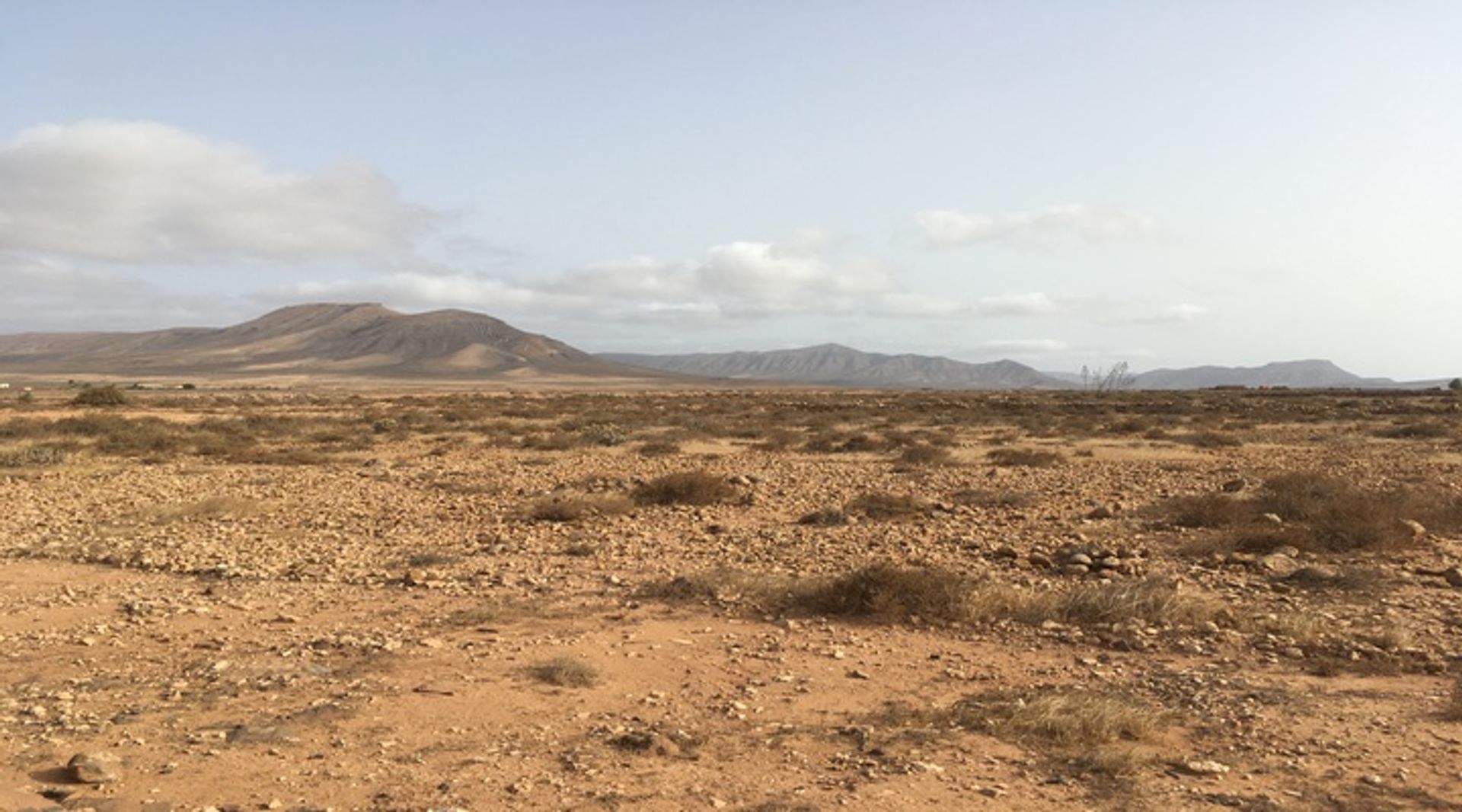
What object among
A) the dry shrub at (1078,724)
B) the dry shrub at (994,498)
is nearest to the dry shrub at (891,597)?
the dry shrub at (1078,724)

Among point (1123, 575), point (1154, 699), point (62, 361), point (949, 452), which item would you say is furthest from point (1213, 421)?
point (62, 361)

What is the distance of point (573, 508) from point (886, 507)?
14.8ft

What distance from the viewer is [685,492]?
14008mm

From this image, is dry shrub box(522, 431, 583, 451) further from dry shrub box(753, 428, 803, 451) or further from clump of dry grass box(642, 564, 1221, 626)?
clump of dry grass box(642, 564, 1221, 626)

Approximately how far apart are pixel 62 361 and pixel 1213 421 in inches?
9146

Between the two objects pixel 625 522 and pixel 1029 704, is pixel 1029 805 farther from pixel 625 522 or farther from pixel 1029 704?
pixel 625 522

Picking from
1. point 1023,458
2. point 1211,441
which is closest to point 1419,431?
point 1211,441

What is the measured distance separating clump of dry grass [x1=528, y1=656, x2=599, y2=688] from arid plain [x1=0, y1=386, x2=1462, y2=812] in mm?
20

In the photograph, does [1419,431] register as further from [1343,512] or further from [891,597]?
[891,597]

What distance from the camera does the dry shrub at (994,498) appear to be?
13625 mm

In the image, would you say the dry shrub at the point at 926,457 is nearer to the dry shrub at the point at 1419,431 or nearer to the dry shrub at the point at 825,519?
the dry shrub at the point at 825,519

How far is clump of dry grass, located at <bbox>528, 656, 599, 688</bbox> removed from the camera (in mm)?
6113

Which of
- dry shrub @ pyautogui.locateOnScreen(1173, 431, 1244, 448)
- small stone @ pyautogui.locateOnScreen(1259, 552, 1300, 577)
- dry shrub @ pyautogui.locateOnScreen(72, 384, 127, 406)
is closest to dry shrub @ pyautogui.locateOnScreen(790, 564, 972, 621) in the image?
small stone @ pyautogui.locateOnScreen(1259, 552, 1300, 577)

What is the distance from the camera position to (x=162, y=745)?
504 centimetres
